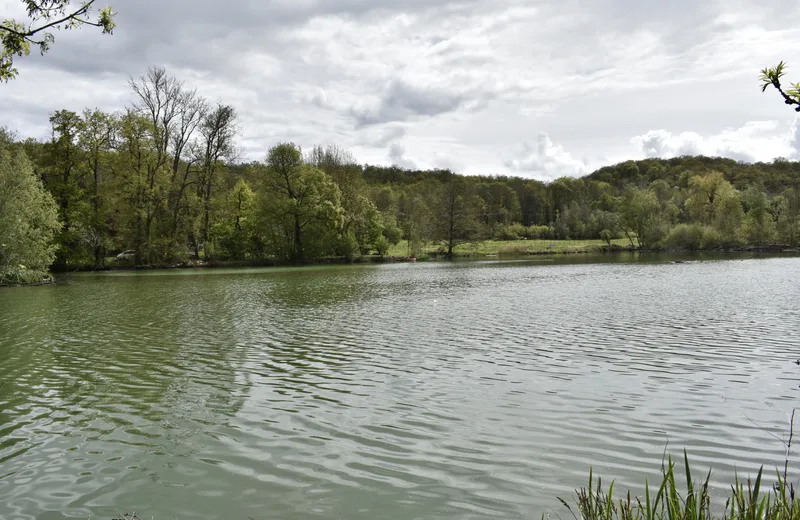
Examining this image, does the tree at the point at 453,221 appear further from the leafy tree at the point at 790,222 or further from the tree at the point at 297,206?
the leafy tree at the point at 790,222

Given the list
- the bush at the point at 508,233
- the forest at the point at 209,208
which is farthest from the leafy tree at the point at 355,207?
the bush at the point at 508,233

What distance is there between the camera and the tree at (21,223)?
31.4m

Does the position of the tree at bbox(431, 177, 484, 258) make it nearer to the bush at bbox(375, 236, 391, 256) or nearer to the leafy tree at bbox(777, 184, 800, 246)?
the bush at bbox(375, 236, 391, 256)

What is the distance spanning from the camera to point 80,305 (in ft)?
75.1

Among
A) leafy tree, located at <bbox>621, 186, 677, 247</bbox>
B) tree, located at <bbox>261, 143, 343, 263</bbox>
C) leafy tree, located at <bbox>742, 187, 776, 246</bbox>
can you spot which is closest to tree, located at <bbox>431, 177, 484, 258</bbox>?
tree, located at <bbox>261, 143, 343, 263</bbox>

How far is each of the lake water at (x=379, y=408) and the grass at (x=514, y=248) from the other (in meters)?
51.9

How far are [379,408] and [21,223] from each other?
104 ft

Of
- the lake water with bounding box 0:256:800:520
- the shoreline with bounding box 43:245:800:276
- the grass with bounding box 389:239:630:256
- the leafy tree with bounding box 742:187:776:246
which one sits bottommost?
the lake water with bounding box 0:256:800:520

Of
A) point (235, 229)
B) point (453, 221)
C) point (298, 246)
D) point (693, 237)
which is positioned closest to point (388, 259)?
point (298, 246)

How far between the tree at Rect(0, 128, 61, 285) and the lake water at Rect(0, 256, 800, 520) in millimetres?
16856

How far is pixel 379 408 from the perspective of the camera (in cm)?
839

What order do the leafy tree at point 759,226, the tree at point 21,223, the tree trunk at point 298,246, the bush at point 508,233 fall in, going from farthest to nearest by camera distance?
the bush at point 508,233, the leafy tree at point 759,226, the tree trunk at point 298,246, the tree at point 21,223

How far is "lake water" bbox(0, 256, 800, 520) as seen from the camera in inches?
219

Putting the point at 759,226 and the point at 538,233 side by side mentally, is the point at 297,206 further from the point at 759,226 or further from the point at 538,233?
the point at 759,226
